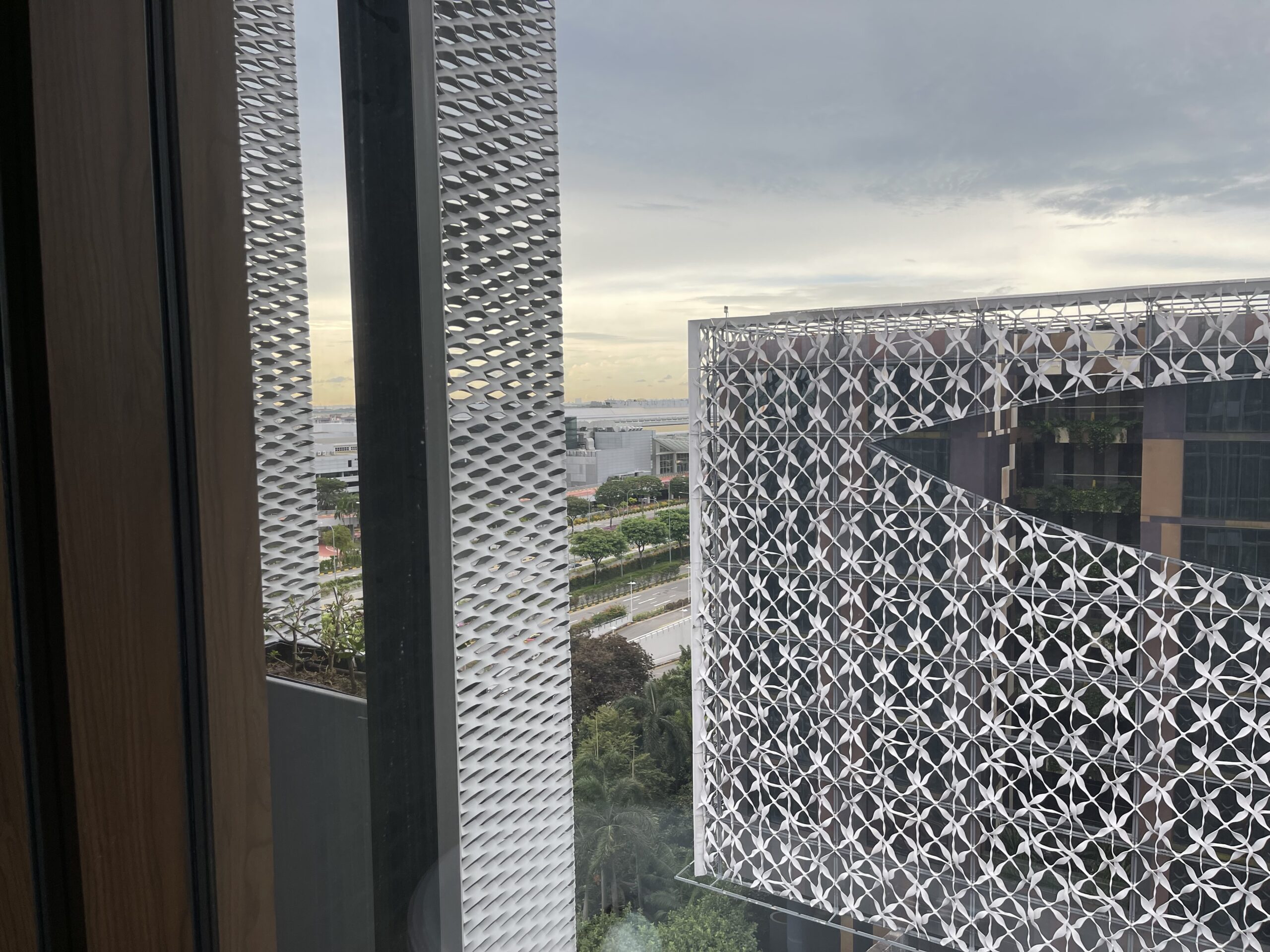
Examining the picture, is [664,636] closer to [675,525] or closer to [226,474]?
[675,525]

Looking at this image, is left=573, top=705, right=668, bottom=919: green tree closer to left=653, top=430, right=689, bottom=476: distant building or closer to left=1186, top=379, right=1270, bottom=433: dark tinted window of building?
left=653, top=430, right=689, bottom=476: distant building

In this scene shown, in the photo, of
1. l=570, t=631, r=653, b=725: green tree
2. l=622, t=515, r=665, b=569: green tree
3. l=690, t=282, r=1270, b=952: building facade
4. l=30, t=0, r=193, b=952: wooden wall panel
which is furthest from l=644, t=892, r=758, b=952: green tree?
l=30, t=0, r=193, b=952: wooden wall panel

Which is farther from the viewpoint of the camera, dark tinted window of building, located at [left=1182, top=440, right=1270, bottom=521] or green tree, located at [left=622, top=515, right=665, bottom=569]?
green tree, located at [left=622, top=515, right=665, bottom=569]

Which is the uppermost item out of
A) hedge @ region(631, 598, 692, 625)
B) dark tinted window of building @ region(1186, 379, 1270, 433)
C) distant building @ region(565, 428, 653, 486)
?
dark tinted window of building @ region(1186, 379, 1270, 433)

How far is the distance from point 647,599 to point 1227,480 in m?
0.39

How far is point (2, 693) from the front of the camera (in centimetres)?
59

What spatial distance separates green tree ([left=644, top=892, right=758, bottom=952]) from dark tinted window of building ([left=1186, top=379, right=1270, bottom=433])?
19.1 inches

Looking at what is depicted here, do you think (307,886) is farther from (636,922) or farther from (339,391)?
(339,391)

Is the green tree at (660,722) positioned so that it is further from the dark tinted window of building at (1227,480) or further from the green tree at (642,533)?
the dark tinted window of building at (1227,480)

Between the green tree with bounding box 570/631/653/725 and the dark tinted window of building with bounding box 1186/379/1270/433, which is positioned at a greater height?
the dark tinted window of building with bounding box 1186/379/1270/433

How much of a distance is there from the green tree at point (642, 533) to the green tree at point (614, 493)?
0.6 inches

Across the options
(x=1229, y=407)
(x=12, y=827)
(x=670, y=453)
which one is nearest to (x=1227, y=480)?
(x=1229, y=407)

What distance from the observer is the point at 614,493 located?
622 millimetres

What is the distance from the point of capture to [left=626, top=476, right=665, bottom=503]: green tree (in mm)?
606
